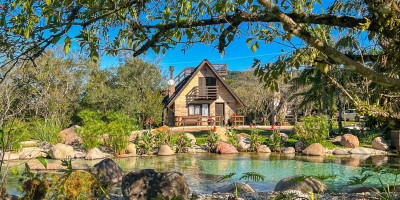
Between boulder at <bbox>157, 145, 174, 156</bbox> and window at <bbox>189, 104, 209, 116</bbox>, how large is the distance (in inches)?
666

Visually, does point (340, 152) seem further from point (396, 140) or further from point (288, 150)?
point (396, 140)

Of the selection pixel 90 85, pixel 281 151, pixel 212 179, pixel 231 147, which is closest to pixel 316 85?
pixel 281 151

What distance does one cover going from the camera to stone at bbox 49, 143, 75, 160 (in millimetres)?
13657

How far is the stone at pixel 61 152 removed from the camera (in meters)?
13.7

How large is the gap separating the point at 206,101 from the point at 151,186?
1054 inches

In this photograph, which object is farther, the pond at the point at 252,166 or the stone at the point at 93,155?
the stone at the point at 93,155

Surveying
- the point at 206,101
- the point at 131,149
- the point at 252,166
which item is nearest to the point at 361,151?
the point at 252,166

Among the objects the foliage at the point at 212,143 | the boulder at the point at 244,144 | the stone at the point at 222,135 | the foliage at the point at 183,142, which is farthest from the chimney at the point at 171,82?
the boulder at the point at 244,144

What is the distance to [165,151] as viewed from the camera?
15.5 meters

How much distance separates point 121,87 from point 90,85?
2800mm

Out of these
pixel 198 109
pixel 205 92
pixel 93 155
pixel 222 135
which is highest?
pixel 205 92

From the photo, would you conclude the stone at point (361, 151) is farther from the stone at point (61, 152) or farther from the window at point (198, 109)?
the window at point (198, 109)

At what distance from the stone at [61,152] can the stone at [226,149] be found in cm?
694

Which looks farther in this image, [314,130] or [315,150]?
[314,130]
